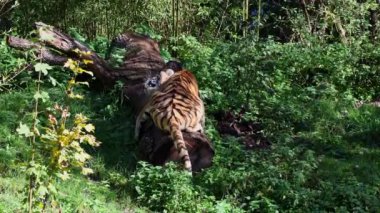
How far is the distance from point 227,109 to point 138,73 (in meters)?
1.33

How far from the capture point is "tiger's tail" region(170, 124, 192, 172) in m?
6.11

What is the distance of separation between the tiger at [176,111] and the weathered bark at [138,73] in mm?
110

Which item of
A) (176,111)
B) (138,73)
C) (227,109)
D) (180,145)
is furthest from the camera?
(138,73)

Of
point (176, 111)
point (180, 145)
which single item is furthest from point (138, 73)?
point (180, 145)

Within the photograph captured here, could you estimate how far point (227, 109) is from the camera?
27.4 feet

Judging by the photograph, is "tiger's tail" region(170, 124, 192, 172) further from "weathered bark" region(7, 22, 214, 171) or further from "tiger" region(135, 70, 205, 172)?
"weathered bark" region(7, 22, 214, 171)

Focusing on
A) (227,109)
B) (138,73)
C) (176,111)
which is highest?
(138,73)

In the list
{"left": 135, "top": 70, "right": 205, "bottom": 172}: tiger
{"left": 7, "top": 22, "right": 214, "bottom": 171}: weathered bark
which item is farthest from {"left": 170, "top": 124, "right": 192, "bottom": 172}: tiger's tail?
{"left": 7, "top": 22, "right": 214, "bottom": 171}: weathered bark

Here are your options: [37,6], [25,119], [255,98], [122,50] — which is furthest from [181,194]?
[37,6]

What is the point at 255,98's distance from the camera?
28.3ft

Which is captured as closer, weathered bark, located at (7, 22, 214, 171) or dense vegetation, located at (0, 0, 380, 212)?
dense vegetation, located at (0, 0, 380, 212)

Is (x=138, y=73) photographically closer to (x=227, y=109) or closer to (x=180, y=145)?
(x=227, y=109)

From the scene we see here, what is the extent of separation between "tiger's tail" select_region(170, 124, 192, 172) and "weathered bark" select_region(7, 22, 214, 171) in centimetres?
10

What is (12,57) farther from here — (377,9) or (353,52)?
(377,9)
